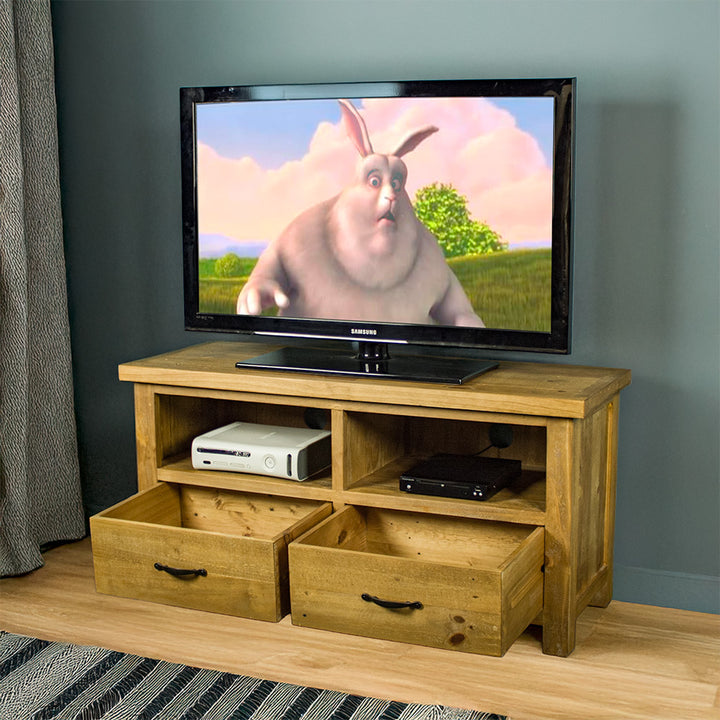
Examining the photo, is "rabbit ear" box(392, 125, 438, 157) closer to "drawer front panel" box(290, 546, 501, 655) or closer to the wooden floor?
"drawer front panel" box(290, 546, 501, 655)

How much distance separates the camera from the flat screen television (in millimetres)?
2242

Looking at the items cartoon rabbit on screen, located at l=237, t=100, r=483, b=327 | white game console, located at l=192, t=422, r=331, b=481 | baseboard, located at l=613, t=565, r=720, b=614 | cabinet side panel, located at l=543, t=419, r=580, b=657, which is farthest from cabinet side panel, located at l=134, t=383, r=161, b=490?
baseboard, located at l=613, t=565, r=720, b=614

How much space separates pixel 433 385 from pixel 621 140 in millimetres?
778

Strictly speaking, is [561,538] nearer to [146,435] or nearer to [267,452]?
[267,452]

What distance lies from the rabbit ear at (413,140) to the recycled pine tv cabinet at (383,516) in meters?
0.56

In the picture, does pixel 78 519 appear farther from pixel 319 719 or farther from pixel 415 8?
pixel 415 8

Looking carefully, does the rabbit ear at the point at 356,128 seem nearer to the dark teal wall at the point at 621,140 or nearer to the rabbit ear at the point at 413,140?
the rabbit ear at the point at 413,140

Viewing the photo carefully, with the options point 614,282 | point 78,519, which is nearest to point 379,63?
point 614,282

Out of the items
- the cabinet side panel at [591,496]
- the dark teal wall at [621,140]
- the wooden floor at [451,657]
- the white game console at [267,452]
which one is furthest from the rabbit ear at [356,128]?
the wooden floor at [451,657]

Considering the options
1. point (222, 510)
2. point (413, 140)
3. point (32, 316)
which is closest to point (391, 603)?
point (222, 510)

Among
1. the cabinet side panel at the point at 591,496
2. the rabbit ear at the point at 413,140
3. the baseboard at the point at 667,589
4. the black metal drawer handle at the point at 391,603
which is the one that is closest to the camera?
the black metal drawer handle at the point at 391,603

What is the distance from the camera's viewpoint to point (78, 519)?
9.62ft

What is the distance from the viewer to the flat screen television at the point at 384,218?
2.24m

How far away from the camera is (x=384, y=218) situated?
2.38 m
